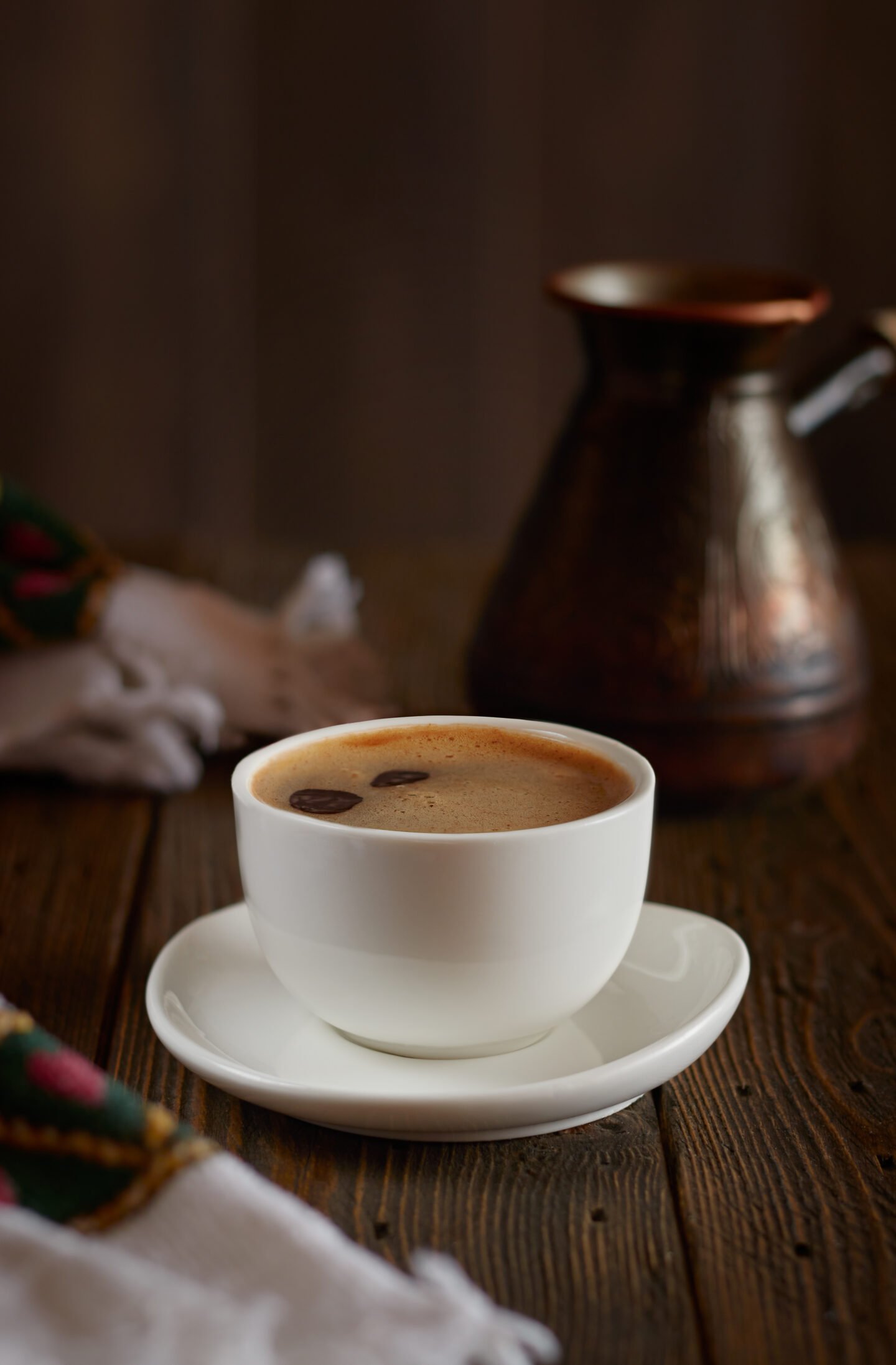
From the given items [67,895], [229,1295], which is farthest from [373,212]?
[229,1295]

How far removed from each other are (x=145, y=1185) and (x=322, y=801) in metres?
0.17

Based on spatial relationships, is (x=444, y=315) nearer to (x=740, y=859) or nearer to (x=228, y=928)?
(x=740, y=859)

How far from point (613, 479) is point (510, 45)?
4.73 feet

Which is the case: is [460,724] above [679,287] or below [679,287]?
below

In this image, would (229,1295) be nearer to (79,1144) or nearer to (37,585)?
(79,1144)

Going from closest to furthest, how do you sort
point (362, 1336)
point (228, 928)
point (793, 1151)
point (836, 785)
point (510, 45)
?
point (362, 1336), point (793, 1151), point (228, 928), point (836, 785), point (510, 45)

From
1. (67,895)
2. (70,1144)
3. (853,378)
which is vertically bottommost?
(67,895)

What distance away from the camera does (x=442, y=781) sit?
596mm

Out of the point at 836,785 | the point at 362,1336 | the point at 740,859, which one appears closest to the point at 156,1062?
the point at 362,1336

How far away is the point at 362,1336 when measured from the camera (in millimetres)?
388

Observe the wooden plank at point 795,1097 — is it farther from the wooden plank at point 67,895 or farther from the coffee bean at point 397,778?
the wooden plank at point 67,895

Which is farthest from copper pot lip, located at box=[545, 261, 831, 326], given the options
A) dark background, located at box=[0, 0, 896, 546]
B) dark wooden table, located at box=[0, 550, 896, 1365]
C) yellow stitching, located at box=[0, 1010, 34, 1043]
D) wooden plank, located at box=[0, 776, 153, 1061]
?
dark background, located at box=[0, 0, 896, 546]

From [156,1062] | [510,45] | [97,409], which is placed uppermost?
[510,45]

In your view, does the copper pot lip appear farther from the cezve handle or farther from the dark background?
the dark background
